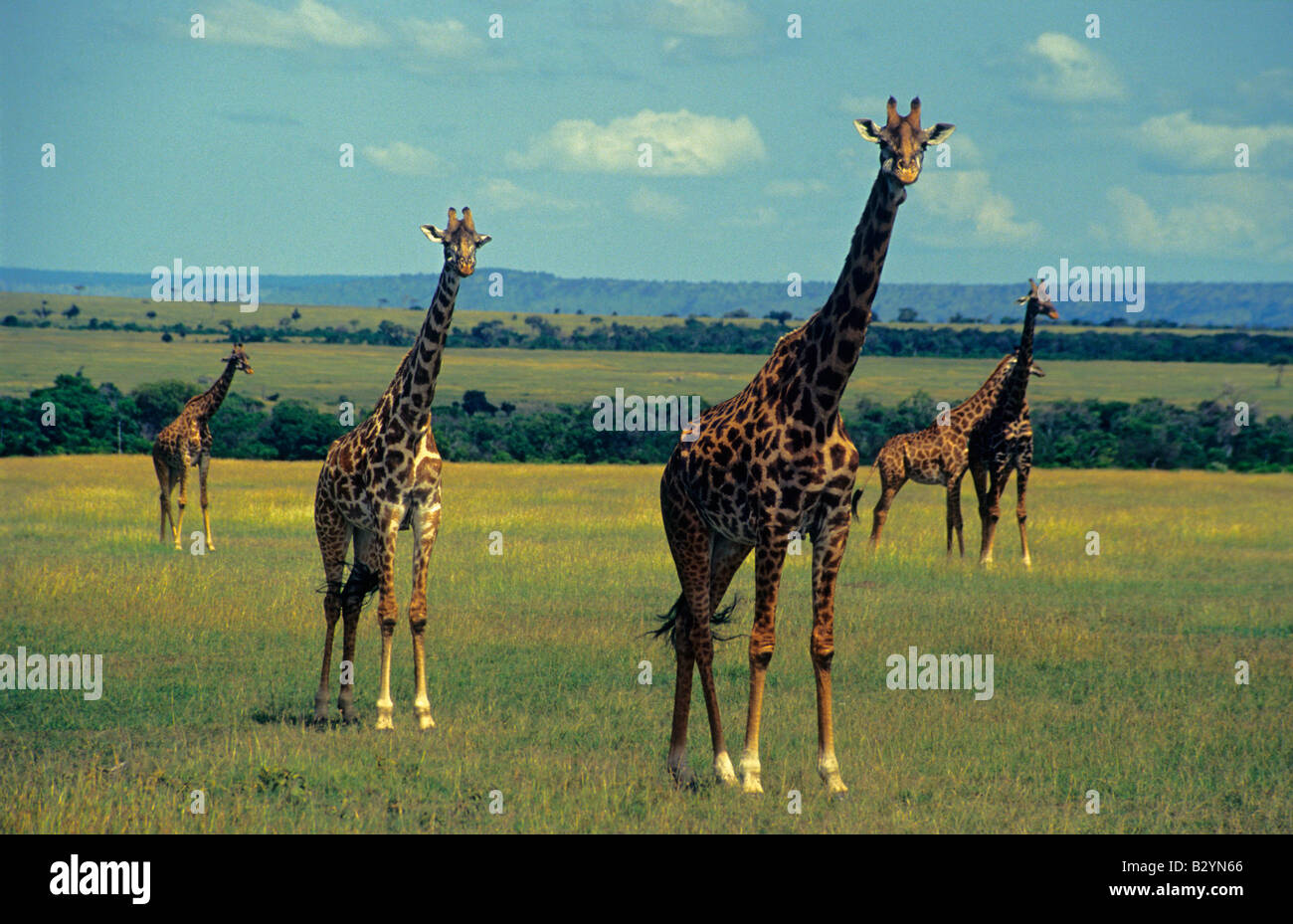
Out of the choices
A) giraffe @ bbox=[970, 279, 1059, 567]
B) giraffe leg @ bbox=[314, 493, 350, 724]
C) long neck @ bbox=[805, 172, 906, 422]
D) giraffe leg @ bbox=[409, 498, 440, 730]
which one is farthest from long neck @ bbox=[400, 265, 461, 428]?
giraffe @ bbox=[970, 279, 1059, 567]

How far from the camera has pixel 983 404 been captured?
22297 mm

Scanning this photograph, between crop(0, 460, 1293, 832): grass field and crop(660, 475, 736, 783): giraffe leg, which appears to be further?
crop(660, 475, 736, 783): giraffe leg

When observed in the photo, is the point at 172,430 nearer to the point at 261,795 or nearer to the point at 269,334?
the point at 261,795

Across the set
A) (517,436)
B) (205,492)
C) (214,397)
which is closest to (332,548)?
(205,492)

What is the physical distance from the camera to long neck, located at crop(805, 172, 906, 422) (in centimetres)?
899

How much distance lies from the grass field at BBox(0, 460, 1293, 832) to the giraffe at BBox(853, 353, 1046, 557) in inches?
44.2

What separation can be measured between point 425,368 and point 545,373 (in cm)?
8265

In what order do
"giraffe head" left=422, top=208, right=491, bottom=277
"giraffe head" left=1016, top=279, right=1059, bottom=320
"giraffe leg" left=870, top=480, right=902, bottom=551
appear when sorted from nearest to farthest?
"giraffe head" left=422, top=208, right=491, bottom=277
"giraffe head" left=1016, top=279, right=1059, bottom=320
"giraffe leg" left=870, top=480, right=902, bottom=551

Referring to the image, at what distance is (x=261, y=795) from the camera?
9156 millimetres

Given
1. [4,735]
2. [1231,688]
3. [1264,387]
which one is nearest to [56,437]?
[4,735]

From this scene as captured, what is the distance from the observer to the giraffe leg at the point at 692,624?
960 cm

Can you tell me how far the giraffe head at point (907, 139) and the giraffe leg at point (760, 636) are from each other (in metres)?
2.42

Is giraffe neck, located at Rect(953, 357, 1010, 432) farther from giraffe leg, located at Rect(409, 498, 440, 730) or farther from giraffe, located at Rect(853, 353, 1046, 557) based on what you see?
giraffe leg, located at Rect(409, 498, 440, 730)

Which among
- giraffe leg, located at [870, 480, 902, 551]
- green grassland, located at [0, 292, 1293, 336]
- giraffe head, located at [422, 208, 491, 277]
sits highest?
green grassland, located at [0, 292, 1293, 336]
